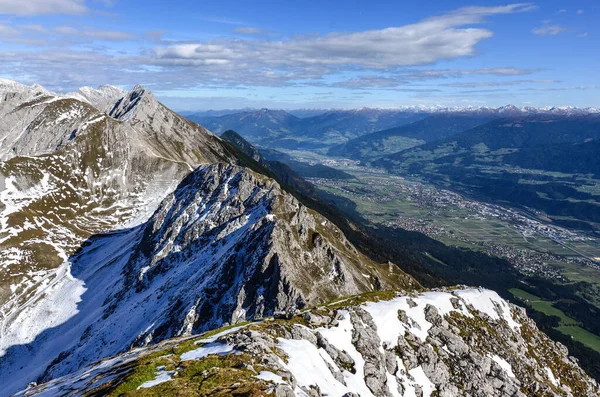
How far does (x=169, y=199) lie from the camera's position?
14862 centimetres

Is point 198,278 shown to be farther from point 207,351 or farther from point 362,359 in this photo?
point 362,359

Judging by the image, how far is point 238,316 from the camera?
8412cm

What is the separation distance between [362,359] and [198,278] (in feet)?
Answer: 220

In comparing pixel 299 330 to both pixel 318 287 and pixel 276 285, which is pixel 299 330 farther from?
pixel 318 287

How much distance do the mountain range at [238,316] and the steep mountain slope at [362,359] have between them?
205 millimetres

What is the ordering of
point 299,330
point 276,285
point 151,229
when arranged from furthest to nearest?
point 151,229, point 276,285, point 299,330

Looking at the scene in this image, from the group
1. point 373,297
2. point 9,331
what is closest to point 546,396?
point 373,297

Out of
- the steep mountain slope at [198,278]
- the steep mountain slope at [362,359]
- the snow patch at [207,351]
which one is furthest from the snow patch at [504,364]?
the snow patch at [207,351]

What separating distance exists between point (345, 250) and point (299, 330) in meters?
99.0

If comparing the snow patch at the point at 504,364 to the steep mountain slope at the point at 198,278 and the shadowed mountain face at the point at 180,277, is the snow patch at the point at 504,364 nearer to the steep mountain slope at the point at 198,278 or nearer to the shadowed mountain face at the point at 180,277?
the shadowed mountain face at the point at 180,277

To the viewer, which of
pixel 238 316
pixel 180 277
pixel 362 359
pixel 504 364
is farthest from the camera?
pixel 180 277

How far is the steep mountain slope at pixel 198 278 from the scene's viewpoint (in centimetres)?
8838

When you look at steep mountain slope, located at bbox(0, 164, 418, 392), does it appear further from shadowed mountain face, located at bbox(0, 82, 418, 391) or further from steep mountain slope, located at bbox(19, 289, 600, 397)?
steep mountain slope, located at bbox(19, 289, 600, 397)

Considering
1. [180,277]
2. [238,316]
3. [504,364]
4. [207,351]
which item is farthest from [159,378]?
[180,277]
